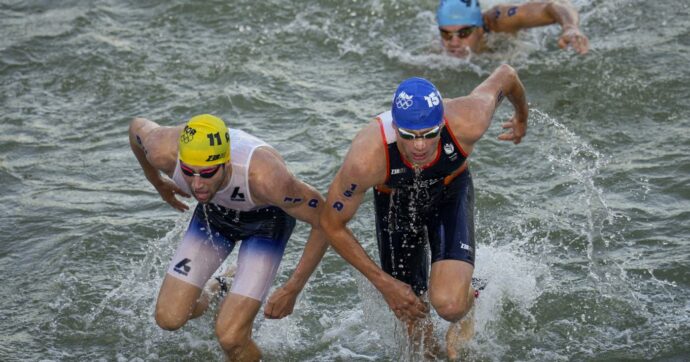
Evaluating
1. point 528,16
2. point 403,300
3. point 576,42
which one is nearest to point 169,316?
point 403,300

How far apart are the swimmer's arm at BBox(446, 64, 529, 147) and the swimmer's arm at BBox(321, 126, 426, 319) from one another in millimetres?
621

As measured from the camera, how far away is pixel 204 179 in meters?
7.36

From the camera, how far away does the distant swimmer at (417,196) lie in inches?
283

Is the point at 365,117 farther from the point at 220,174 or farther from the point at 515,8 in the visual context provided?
the point at 220,174

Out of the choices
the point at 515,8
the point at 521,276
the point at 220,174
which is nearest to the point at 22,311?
the point at 220,174

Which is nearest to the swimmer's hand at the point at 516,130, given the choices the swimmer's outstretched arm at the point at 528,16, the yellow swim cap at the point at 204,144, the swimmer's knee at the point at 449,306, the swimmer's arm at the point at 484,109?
the swimmer's arm at the point at 484,109

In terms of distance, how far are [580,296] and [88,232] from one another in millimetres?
4671

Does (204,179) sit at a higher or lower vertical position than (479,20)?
higher

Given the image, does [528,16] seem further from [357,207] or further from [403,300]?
[403,300]

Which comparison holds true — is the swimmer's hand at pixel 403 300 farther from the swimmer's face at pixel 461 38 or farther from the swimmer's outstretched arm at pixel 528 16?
the swimmer's face at pixel 461 38

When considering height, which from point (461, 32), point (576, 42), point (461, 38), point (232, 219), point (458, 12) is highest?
point (232, 219)

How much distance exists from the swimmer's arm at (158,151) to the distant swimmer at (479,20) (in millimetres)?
5201

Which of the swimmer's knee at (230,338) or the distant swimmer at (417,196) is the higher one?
the distant swimmer at (417,196)

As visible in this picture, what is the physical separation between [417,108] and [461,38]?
237 inches
